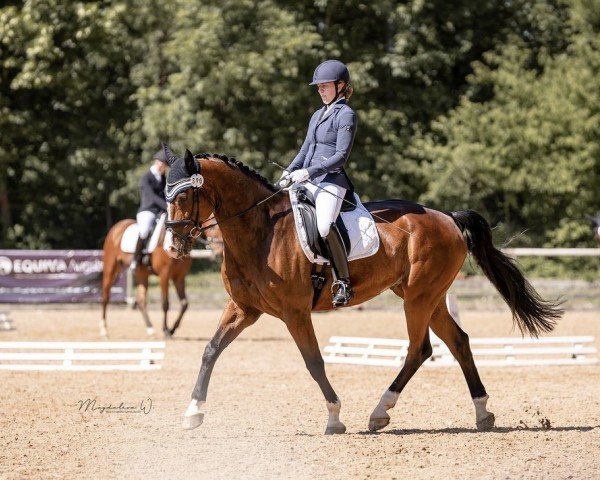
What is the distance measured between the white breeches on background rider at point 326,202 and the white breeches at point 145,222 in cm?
882

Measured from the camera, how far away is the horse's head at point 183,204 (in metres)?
7.43

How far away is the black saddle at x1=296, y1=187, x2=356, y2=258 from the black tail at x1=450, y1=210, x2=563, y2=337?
1.35m

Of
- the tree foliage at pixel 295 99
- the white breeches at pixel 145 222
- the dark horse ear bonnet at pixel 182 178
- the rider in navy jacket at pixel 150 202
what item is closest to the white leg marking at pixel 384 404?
the dark horse ear bonnet at pixel 182 178

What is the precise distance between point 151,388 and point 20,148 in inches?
859

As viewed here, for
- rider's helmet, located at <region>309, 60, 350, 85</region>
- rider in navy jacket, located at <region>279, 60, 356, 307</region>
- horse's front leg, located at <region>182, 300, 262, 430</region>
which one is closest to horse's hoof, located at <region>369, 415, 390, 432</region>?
rider in navy jacket, located at <region>279, 60, 356, 307</region>

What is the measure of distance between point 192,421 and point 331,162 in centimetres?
223

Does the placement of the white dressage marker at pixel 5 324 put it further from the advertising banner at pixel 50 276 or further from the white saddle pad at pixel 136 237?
the advertising banner at pixel 50 276

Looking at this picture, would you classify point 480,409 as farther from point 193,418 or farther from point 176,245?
point 176,245

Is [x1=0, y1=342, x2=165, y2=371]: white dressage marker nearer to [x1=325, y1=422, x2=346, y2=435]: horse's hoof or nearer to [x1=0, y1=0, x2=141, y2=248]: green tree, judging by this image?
[x1=325, y1=422, x2=346, y2=435]: horse's hoof

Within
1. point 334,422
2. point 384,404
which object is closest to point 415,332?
point 384,404

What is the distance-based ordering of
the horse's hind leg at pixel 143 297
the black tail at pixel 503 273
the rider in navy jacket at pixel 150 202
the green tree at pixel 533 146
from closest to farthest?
1. the black tail at pixel 503 273
2. the rider in navy jacket at pixel 150 202
3. the horse's hind leg at pixel 143 297
4. the green tree at pixel 533 146

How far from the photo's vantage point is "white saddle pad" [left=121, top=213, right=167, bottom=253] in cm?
1650

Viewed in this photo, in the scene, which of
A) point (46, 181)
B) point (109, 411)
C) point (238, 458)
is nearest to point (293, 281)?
point (238, 458)

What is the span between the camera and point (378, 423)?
314 inches
